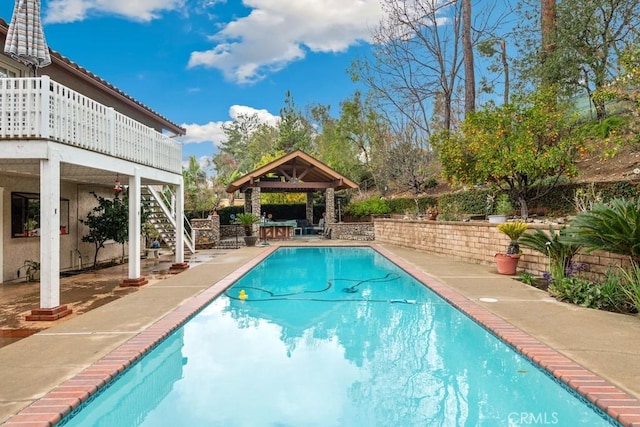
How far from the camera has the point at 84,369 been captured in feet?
14.0

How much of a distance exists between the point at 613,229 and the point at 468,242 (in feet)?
22.3

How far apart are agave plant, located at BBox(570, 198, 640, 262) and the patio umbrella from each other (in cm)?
971

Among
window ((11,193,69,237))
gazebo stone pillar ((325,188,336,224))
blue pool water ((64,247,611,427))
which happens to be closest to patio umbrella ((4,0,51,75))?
window ((11,193,69,237))

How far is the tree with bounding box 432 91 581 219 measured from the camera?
41.8ft

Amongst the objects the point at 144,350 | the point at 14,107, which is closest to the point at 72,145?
the point at 14,107

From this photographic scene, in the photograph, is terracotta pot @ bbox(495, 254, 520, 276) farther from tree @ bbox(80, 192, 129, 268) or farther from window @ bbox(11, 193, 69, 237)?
window @ bbox(11, 193, 69, 237)

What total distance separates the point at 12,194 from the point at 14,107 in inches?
185

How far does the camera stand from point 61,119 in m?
6.60

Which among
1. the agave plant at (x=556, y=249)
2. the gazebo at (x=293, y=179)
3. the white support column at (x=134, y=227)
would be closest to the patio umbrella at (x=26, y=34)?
the white support column at (x=134, y=227)

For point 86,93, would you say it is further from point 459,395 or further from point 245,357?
point 459,395

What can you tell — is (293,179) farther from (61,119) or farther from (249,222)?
(61,119)

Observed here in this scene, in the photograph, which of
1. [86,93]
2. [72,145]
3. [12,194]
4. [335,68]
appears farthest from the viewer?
[335,68]

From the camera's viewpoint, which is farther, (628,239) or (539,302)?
Result: (539,302)

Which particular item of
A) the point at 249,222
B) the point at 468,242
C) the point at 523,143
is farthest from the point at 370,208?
the point at 523,143
